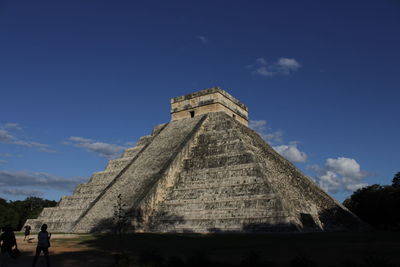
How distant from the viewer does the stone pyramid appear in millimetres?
15234

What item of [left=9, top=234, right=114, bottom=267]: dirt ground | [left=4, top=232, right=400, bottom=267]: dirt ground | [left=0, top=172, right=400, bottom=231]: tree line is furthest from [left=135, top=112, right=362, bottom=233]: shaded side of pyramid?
[left=0, top=172, right=400, bottom=231]: tree line

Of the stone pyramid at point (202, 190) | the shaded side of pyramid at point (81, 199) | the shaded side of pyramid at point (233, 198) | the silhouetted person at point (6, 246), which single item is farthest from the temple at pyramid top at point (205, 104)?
the silhouetted person at point (6, 246)

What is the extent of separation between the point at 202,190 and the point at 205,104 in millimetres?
8588

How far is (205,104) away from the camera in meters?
24.2

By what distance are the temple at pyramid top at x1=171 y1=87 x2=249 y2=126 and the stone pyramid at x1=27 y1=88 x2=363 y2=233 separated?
69 millimetres

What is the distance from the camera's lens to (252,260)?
748cm

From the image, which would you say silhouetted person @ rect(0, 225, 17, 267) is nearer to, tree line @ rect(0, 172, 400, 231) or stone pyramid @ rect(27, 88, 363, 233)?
stone pyramid @ rect(27, 88, 363, 233)

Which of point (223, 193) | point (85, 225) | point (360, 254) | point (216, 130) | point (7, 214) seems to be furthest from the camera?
point (7, 214)

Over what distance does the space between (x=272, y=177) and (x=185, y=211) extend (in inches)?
174

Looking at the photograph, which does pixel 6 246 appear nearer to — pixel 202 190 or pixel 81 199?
pixel 202 190

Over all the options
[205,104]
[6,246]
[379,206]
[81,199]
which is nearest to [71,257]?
[6,246]

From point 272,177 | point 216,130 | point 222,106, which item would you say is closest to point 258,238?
point 272,177

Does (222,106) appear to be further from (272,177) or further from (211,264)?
(211,264)

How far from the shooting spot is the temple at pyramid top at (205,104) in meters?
23.9
